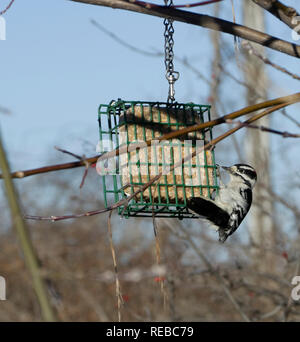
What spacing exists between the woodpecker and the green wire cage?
0.13m

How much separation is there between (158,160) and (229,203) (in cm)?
64

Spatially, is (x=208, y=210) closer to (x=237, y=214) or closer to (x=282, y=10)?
(x=237, y=214)

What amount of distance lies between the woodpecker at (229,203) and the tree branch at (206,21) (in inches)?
60.2

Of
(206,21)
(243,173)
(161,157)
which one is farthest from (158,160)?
(206,21)

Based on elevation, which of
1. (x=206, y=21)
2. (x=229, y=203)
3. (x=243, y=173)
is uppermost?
(x=243, y=173)

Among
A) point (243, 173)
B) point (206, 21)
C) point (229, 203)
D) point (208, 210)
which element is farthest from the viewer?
point (243, 173)

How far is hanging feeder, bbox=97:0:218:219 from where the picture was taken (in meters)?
5.16

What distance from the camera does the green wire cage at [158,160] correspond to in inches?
203

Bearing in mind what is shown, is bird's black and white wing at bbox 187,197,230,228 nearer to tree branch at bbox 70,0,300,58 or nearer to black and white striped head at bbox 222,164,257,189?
black and white striped head at bbox 222,164,257,189

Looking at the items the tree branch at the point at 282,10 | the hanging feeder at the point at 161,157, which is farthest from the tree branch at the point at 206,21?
the hanging feeder at the point at 161,157

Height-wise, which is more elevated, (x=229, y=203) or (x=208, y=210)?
(x=229, y=203)

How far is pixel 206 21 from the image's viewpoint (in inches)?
147

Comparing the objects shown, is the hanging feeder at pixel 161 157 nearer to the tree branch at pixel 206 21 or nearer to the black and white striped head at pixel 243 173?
the black and white striped head at pixel 243 173

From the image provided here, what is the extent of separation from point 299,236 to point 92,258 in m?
8.00
